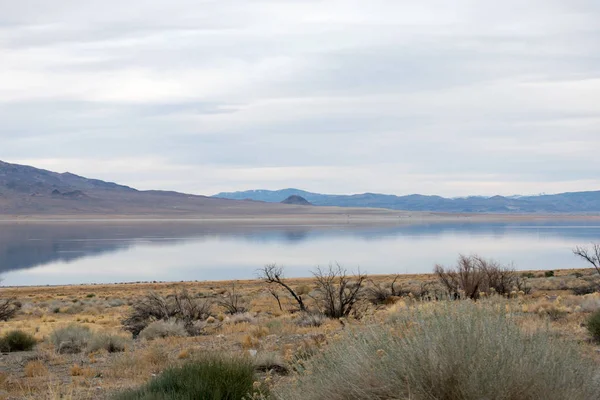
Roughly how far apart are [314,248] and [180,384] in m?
76.4

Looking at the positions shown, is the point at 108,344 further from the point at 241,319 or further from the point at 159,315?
the point at 241,319

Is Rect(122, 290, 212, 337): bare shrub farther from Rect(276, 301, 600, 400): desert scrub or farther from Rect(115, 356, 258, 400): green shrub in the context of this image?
Rect(276, 301, 600, 400): desert scrub

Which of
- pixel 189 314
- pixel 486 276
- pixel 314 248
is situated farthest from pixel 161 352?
pixel 314 248

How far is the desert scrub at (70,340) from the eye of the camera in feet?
40.9

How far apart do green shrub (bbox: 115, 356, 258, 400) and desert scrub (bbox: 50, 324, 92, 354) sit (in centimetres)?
620

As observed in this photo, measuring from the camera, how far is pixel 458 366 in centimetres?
456

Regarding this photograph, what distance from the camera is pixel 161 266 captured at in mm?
64000

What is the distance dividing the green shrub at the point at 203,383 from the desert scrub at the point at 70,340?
6.20 m

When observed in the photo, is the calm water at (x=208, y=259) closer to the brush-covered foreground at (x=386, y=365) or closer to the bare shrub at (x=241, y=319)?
the bare shrub at (x=241, y=319)

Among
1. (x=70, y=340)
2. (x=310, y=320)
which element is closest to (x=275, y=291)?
(x=310, y=320)

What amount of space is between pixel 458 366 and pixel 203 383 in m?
2.77

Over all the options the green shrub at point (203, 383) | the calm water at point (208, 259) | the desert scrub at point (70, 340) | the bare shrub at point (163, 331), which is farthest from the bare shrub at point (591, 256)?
the green shrub at point (203, 383)

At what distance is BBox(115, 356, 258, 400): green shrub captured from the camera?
20.4 feet

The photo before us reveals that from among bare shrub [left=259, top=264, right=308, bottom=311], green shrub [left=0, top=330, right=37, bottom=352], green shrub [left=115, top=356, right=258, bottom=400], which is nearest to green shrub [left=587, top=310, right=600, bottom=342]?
green shrub [left=115, top=356, right=258, bottom=400]
